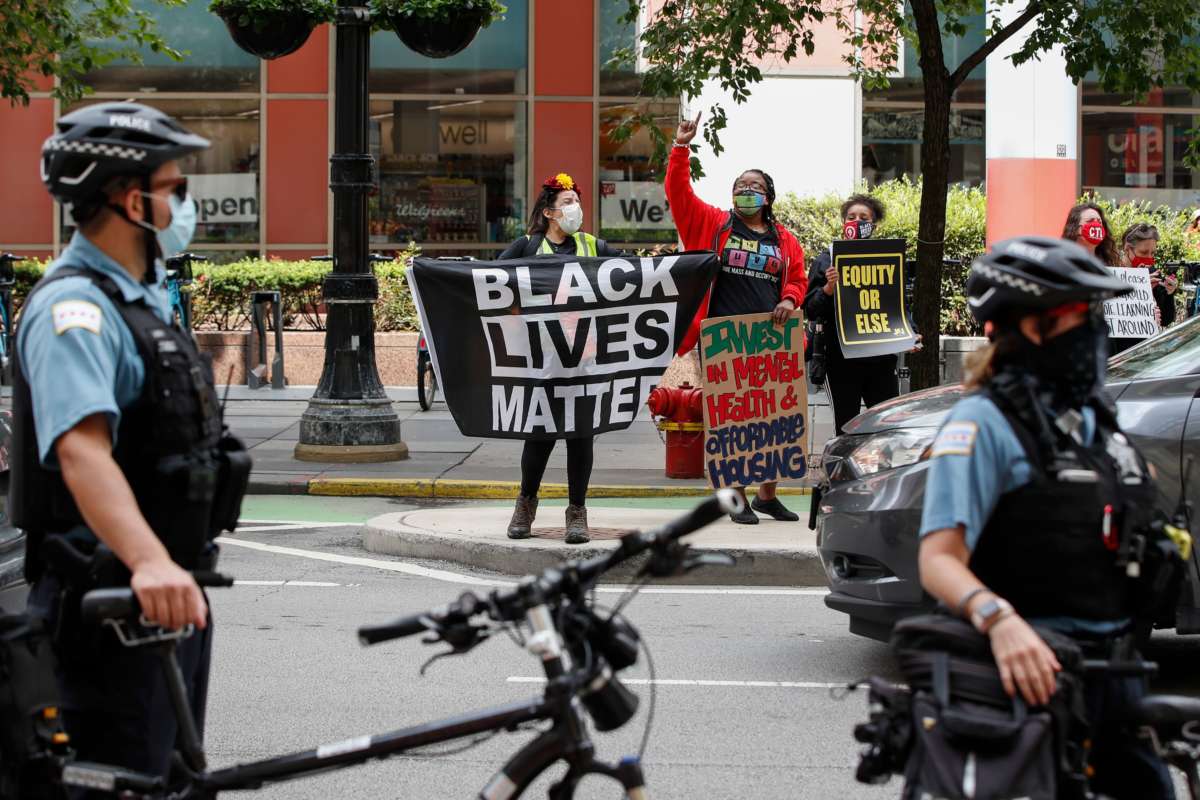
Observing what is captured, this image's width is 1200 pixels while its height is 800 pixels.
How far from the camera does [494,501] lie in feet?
38.3

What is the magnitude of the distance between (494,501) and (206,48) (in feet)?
38.0

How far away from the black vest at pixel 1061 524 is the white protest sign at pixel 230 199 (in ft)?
62.3

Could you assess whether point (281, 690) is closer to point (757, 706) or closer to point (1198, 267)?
point (757, 706)

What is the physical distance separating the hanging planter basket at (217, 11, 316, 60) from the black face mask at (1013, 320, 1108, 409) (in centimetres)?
1010

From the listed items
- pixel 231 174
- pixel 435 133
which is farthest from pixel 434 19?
pixel 231 174

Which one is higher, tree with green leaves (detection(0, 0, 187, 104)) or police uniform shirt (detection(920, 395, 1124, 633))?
tree with green leaves (detection(0, 0, 187, 104))

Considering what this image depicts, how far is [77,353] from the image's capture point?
3217mm

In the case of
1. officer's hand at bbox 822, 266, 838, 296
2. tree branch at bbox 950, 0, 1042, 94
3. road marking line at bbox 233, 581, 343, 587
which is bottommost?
road marking line at bbox 233, 581, 343, 587

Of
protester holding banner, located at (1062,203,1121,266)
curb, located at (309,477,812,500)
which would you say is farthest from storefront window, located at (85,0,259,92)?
protester holding banner, located at (1062,203,1121,266)

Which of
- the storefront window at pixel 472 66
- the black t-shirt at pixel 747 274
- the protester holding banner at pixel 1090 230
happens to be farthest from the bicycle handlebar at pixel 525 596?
the storefront window at pixel 472 66

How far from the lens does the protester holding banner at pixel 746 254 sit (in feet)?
31.1

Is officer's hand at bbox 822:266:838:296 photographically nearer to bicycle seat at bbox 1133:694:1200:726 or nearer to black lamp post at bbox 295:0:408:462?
black lamp post at bbox 295:0:408:462

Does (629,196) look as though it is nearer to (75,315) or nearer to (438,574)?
(438,574)

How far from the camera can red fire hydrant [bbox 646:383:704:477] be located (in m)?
10.6
